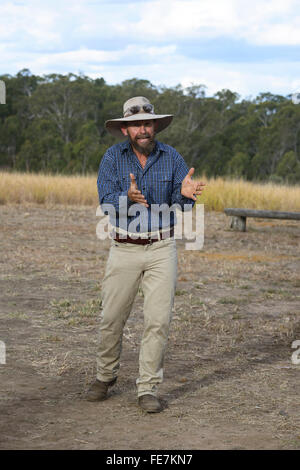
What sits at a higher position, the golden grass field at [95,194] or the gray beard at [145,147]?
the gray beard at [145,147]

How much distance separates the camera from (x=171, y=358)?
19.7 feet

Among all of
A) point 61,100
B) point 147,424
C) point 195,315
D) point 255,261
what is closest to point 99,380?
point 147,424

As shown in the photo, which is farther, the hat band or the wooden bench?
the wooden bench

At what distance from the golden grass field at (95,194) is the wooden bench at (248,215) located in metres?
3.58

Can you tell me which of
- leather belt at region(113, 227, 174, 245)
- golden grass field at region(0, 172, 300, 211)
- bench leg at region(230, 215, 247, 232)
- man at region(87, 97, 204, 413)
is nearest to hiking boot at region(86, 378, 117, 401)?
man at region(87, 97, 204, 413)

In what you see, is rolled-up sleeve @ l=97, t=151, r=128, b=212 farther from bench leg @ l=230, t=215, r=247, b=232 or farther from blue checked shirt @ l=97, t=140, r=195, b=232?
bench leg @ l=230, t=215, r=247, b=232

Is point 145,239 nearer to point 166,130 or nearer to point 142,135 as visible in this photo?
point 142,135

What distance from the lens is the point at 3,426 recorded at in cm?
434

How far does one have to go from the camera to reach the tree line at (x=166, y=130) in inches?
1652

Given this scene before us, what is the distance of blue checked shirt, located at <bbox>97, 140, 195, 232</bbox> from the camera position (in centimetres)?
454

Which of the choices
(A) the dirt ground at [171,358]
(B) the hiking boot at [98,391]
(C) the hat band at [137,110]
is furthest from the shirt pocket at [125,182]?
(A) the dirt ground at [171,358]

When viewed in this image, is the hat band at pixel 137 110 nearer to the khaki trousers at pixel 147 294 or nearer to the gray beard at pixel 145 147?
the gray beard at pixel 145 147

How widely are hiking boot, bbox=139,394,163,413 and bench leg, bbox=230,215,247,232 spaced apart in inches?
415

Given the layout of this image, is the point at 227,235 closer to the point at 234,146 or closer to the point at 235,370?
the point at 235,370
